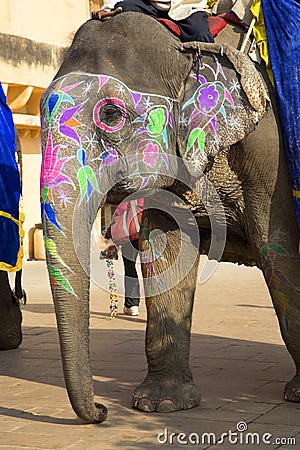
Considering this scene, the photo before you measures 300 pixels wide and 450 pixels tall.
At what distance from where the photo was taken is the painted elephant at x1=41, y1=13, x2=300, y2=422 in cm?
454

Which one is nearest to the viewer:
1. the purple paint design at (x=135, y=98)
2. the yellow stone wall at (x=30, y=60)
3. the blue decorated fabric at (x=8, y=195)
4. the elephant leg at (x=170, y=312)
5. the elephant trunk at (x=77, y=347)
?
the elephant trunk at (x=77, y=347)

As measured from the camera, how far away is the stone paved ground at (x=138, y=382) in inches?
187

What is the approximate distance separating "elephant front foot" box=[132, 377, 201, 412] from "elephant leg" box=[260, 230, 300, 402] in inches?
25.1

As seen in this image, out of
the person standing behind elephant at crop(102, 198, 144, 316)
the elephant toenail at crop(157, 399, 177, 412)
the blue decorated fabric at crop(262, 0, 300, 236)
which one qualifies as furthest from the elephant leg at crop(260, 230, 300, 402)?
the person standing behind elephant at crop(102, 198, 144, 316)

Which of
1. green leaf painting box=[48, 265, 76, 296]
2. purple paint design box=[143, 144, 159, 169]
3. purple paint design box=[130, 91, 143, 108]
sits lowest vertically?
green leaf painting box=[48, 265, 76, 296]

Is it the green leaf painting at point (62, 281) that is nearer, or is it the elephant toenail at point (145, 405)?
the green leaf painting at point (62, 281)

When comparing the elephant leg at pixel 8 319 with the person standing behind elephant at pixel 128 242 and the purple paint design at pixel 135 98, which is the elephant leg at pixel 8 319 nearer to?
the person standing behind elephant at pixel 128 242

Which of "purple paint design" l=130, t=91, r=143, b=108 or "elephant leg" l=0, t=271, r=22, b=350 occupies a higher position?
"purple paint design" l=130, t=91, r=143, b=108

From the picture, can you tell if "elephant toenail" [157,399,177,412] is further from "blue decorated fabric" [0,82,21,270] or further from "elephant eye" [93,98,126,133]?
"blue decorated fabric" [0,82,21,270]

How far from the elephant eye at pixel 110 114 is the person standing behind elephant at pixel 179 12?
1.87 feet

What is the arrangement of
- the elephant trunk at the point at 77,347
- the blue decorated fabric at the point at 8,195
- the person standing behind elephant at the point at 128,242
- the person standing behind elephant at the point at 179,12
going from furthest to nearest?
the person standing behind elephant at the point at 128,242 < the blue decorated fabric at the point at 8,195 < the person standing behind elephant at the point at 179,12 < the elephant trunk at the point at 77,347

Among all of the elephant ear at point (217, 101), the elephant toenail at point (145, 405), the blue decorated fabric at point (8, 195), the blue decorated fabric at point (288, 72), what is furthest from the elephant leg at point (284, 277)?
the blue decorated fabric at point (8, 195)

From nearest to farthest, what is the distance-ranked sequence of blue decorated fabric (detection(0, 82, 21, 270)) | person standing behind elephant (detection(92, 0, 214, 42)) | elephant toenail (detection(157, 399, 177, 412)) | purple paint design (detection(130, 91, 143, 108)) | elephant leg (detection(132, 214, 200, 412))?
purple paint design (detection(130, 91, 143, 108))
person standing behind elephant (detection(92, 0, 214, 42))
elephant toenail (detection(157, 399, 177, 412))
elephant leg (detection(132, 214, 200, 412))
blue decorated fabric (detection(0, 82, 21, 270))

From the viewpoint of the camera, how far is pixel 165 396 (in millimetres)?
5379
